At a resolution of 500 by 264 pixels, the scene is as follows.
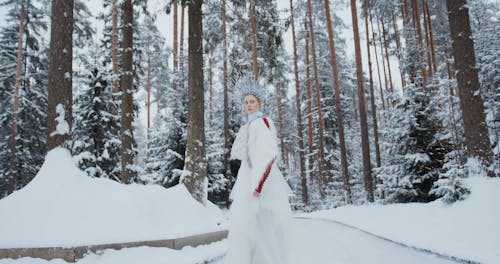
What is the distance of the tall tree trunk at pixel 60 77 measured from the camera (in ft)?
23.2

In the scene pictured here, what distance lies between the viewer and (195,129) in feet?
32.7

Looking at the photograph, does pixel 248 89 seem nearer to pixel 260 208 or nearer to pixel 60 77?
pixel 260 208

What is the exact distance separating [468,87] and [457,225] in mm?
3596

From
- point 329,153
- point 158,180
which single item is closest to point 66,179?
point 158,180

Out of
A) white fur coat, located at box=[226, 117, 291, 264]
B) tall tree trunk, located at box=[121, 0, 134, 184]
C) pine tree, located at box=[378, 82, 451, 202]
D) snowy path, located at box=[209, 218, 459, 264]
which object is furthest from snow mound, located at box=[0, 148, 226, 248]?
pine tree, located at box=[378, 82, 451, 202]

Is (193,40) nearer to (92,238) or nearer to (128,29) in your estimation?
(128,29)

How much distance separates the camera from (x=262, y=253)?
3760mm

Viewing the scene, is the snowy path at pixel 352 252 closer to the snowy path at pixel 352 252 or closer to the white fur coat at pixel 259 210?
the snowy path at pixel 352 252

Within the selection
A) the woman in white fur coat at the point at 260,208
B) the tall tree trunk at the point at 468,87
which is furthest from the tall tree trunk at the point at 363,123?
the woman in white fur coat at the point at 260,208

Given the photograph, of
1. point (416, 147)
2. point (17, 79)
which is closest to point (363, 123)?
point (416, 147)

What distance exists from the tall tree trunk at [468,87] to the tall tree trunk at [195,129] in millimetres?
6738

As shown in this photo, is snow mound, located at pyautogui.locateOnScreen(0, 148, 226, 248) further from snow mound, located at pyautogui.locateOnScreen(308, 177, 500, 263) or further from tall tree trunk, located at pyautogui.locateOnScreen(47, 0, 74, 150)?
snow mound, located at pyautogui.locateOnScreen(308, 177, 500, 263)

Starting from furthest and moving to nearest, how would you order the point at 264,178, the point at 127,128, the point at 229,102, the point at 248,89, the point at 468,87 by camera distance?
the point at 229,102
the point at 127,128
the point at 468,87
the point at 248,89
the point at 264,178

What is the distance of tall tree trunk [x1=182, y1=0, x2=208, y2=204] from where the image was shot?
9.85 m
